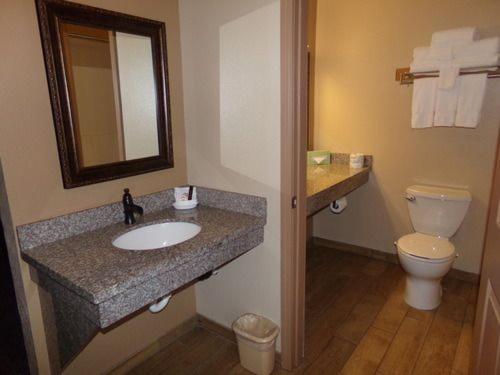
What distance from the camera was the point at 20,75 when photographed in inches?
51.2

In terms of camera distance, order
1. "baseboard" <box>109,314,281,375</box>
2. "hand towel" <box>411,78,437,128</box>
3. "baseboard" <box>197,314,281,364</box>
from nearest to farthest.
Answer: "baseboard" <box>109,314,281,375</box> < "baseboard" <box>197,314,281,364</box> < "hand towel" <box>411,78,437,128</box>

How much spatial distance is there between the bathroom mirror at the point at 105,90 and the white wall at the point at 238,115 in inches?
7.0

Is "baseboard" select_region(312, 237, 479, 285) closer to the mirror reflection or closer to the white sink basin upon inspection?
the white sink basin

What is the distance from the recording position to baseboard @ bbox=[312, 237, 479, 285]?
2.71 meters

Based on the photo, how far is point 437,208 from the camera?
2.53 m

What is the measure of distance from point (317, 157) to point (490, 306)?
208 cm

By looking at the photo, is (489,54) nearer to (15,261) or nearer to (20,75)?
(20,75)

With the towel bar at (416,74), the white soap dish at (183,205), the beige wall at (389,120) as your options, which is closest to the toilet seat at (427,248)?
the beige wall at (389,120)

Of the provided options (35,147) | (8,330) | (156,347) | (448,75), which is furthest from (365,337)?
(8,330)

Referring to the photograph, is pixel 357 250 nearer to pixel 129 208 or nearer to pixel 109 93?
pixel 129 208

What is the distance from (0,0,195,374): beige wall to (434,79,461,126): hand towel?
1.91 m

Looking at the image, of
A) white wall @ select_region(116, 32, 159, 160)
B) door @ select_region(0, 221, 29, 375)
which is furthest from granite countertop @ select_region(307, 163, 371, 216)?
door @ select_region(0, 221, 29, 375)

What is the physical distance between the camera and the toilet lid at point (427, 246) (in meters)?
2.25

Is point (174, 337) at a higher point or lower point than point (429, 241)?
lower
